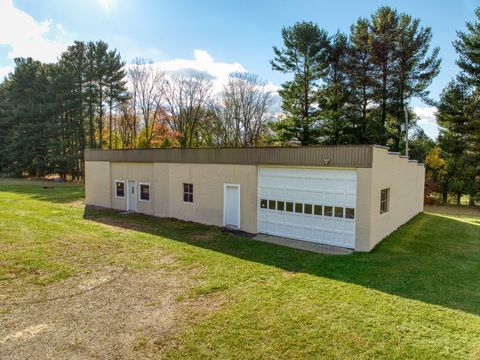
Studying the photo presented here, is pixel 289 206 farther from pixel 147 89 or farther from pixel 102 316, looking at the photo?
pixel 147 89

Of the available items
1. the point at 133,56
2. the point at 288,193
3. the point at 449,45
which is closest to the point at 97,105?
the point at 133,56

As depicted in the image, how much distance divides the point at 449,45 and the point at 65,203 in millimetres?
31232

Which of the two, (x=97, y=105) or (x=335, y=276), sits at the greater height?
(x=97, y=105)

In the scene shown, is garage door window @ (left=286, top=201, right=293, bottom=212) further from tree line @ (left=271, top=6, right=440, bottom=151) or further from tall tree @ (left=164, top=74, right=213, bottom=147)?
tall tree @ (left=164, top=74, right=213, bottom=147)

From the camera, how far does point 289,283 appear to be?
7.91 meters

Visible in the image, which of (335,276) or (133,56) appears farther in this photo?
(133,56)

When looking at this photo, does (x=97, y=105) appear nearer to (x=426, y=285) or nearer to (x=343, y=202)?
(x=343, y=202)

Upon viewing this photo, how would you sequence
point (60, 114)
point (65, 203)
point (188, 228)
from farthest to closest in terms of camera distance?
point (60, 114), point (65, 203), point (188, 228)

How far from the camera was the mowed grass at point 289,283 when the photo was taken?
209 inches

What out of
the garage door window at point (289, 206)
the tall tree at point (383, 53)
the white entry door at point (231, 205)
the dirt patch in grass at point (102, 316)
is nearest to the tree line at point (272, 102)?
the tall tree at point (383, 53)

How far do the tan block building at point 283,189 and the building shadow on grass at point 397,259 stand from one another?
90 cm

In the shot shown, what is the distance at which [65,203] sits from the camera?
21328 mm

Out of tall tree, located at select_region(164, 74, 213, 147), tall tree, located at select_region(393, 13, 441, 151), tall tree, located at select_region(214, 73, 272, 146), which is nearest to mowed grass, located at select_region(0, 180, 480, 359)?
tall tree, located at select_region(393, 13, 441, 151)

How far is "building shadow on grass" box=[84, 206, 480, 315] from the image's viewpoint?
7.64 m
